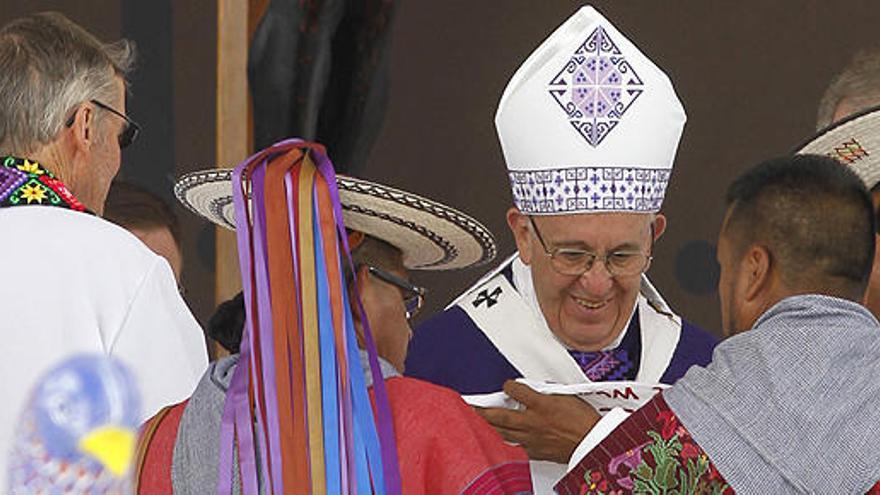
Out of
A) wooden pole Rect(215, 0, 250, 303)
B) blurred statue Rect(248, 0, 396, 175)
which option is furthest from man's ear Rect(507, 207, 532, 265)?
wooden pole Rect(215, 0, 250, 303)

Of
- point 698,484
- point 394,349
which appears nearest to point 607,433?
point 698,484

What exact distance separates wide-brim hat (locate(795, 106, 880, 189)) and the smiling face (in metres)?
0.35

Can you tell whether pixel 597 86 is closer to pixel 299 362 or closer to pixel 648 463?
pixel 648 463

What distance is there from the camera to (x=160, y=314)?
2.31 meters

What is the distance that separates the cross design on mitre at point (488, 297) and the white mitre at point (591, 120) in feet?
0.59

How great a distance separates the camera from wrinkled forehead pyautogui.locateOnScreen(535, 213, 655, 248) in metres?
2.61

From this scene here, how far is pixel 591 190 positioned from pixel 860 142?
47cm

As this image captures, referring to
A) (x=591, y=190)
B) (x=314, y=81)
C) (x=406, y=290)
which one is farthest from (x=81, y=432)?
(x=314, y=81)

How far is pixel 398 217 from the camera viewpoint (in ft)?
6.78

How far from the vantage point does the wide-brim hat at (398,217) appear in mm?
2020

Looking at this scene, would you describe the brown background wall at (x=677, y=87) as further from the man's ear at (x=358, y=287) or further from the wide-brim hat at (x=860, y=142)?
the man's ear at (x=358, y=287)

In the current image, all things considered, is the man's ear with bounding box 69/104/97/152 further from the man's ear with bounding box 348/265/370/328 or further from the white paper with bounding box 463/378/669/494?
the white paper with bounding box 463/378/669/494

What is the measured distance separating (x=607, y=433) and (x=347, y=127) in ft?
3.92

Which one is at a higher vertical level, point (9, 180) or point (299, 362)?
point (9, 180)
